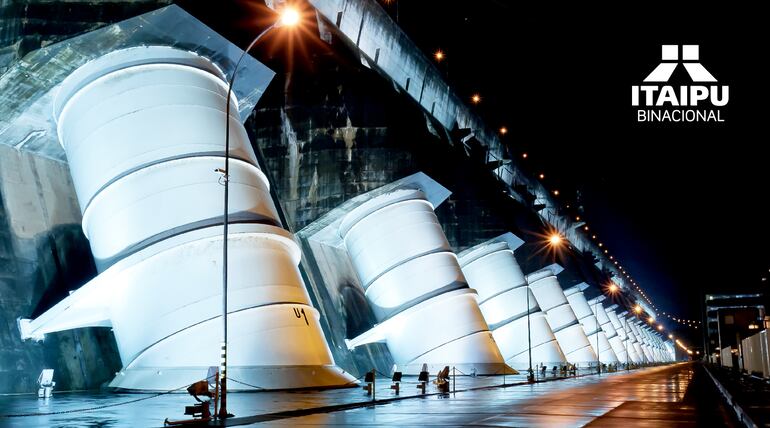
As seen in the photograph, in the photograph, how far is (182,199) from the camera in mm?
25453

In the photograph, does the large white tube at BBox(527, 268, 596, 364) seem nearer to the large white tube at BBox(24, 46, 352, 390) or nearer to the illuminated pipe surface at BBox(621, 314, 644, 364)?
the large white tube at BBox(24, 46, 352, 390)

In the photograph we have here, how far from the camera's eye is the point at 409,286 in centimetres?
4019

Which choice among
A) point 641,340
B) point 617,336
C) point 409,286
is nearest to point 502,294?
point 409,286

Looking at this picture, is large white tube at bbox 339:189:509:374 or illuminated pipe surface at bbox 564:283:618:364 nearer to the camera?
large white tube at bbox 339:189:509:374

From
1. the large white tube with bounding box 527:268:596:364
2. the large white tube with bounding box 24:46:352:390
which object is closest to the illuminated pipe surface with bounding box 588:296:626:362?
the large white tube with bounding box 527:268:596:364

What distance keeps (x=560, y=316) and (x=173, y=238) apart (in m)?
55.2

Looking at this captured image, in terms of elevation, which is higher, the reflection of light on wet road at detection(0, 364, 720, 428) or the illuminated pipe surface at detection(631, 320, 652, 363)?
the reflection of light on wet road at detection(0, 364, 720, 428)

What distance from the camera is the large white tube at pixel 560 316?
71.8m

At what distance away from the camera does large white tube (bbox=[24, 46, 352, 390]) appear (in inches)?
953

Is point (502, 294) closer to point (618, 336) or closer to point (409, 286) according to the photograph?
point (409, 286)

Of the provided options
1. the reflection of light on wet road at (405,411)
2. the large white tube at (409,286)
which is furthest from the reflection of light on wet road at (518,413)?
the large white tube at (409,286)

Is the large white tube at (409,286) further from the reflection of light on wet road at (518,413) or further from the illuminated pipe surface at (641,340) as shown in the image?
the illuminated pipe surface at (641,340)

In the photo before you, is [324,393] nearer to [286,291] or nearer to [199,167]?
[286,291]

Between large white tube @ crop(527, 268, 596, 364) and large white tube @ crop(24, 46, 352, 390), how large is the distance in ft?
153
